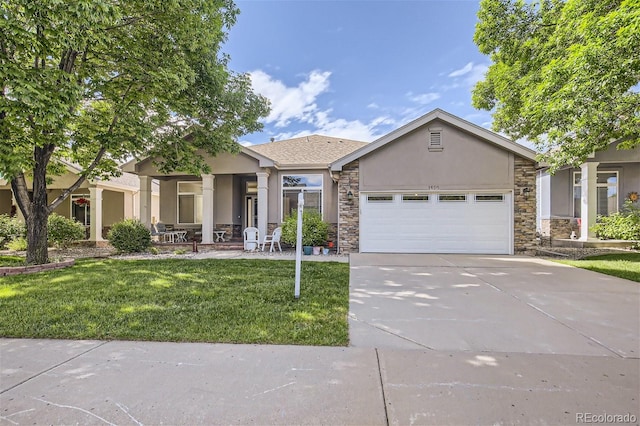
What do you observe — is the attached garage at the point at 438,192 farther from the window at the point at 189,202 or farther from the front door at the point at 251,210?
the window at the point at 189,202

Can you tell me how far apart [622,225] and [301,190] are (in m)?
12.9

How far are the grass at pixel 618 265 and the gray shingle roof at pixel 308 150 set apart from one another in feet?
29.0

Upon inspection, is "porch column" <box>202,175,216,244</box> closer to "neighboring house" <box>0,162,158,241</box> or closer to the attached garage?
the attached garage

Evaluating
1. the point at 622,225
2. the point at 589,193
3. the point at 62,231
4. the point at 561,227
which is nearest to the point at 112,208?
the point at 62,231

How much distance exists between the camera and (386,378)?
104 inches

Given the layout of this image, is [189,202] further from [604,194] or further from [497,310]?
[604,194]

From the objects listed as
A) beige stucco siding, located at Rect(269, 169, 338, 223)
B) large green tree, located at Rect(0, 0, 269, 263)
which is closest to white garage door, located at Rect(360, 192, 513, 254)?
beige stucco siding, located at Rect(269, 169, 338, 223)

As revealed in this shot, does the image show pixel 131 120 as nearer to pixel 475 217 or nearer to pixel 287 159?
pixel 287 159

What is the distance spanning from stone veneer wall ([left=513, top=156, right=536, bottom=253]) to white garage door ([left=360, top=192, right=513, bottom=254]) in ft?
0.72

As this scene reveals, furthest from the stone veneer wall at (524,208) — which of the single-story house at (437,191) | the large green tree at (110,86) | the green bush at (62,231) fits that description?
the green bush at (62,231)

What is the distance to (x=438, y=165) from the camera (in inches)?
424

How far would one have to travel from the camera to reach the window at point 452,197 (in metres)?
10.8

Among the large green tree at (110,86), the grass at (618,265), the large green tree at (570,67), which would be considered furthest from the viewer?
the grass at (618,265)

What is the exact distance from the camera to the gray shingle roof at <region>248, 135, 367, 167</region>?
499 inches
